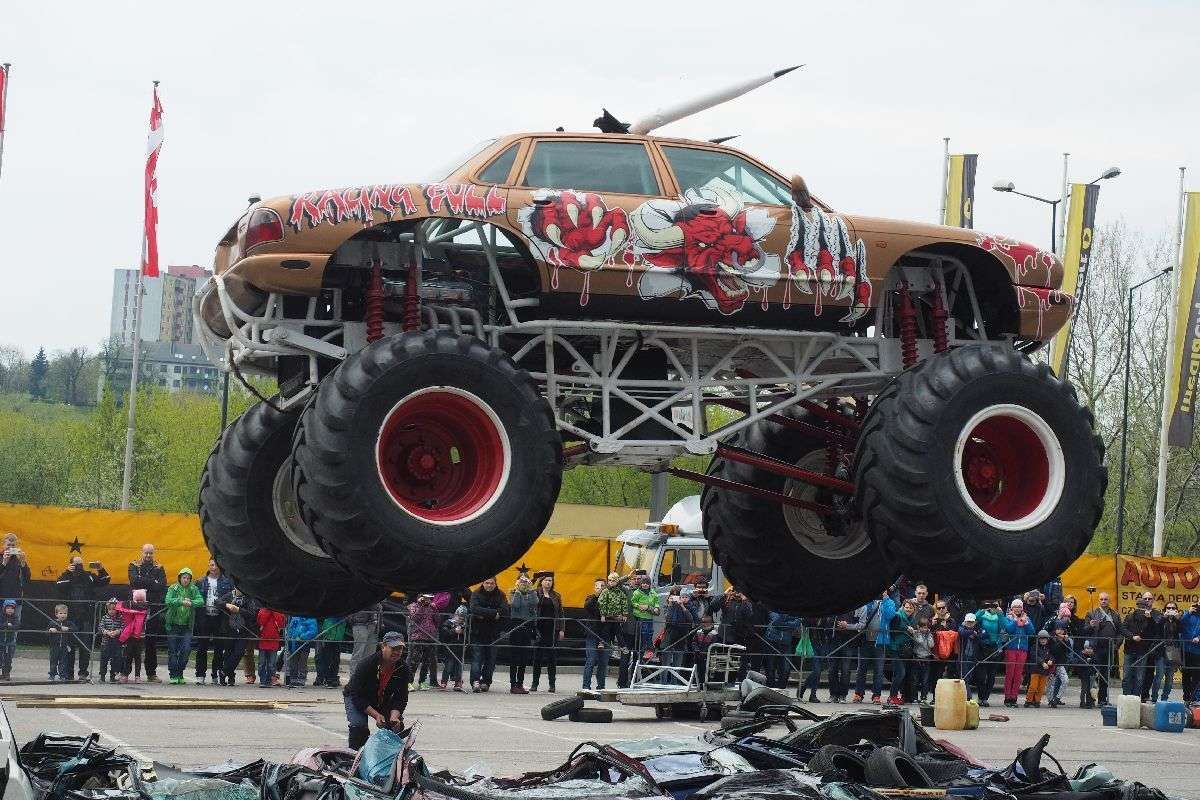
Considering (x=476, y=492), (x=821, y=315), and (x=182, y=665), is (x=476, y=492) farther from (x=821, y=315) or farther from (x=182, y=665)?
(x=182, y=665)

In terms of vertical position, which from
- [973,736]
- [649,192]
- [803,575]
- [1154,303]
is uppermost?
[1154,303]

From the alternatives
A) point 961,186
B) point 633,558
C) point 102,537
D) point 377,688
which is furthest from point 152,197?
point 377,688

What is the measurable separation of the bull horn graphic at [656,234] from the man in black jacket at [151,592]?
14.8 meters

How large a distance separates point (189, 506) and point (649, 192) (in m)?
51.3

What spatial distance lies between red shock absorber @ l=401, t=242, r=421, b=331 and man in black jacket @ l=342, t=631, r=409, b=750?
391cm

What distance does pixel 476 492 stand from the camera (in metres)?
9.50

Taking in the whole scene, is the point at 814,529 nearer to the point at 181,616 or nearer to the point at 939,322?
the point at 939,322

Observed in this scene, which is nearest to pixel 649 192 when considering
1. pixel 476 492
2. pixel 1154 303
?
pixel 476 492

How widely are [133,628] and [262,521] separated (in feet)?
41.8

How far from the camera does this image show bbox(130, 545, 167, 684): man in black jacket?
22.8 metres

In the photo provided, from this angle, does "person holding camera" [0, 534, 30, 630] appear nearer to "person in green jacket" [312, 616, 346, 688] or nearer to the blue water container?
"person in green jacket" [312, 616, 346, 688]

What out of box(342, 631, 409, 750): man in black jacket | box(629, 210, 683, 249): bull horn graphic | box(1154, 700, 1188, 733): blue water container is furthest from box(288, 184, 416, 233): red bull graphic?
box(1154, 700, 1188, 733): blue water container

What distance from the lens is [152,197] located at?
3284 cm

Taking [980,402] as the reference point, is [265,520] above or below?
below
